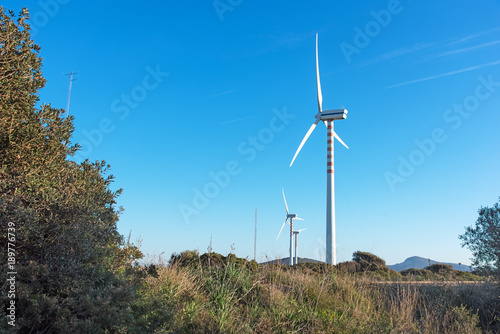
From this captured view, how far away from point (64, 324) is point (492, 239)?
1277 cm

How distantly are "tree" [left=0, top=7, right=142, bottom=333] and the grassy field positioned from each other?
0.87 m

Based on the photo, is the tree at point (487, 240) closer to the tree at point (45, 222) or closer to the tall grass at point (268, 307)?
the tall grass at point (268, 307)

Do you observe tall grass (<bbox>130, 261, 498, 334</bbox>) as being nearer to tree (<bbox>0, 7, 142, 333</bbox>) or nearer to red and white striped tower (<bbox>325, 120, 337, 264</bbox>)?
tree (<bbox>0, 7, 142, 333</bbox>)

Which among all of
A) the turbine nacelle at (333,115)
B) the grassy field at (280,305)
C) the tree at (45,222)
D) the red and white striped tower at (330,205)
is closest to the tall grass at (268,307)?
the grassy field at (280,305)

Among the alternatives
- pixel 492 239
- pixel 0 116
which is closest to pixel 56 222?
pixel 0 116

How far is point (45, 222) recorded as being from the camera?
6.72 metres

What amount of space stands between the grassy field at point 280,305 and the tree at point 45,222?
0.87 meters

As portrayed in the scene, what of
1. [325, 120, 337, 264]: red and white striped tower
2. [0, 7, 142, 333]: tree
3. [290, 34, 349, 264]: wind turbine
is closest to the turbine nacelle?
[290, 34, 349, 264]: wind turbine

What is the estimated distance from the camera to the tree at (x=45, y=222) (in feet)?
19.2

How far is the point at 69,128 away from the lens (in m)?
8.76

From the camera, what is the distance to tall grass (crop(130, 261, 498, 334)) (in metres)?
7.73

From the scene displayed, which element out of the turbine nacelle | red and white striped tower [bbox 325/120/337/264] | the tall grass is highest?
the turbine nacelle

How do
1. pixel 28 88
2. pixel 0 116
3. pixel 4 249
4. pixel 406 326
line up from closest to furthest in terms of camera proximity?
1. pixel 4 249
2. pixel 0 116
3. pixel 28 88
4. pixel 406 326

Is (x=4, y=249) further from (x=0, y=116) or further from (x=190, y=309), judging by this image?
(x=190, y=309)
